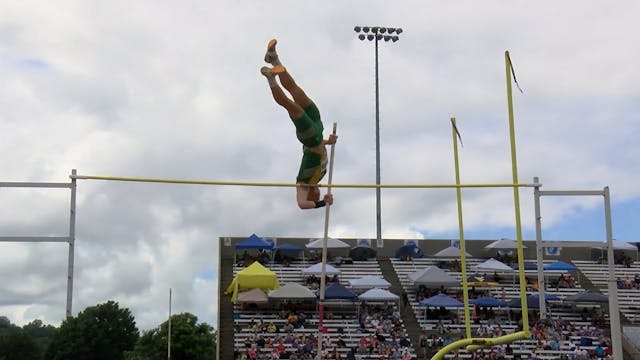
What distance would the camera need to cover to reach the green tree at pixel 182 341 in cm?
2684

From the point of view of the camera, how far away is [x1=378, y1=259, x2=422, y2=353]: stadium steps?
19688mm

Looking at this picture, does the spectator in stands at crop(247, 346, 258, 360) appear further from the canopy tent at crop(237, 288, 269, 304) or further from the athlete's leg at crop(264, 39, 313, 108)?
the athlete's leg at crop(264, 39, 313, 108)

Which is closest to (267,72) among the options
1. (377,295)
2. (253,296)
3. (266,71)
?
(266,71)

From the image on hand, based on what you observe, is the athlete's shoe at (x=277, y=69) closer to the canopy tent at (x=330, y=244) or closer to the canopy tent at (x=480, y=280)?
the canopy tent at (x=480, y=280)

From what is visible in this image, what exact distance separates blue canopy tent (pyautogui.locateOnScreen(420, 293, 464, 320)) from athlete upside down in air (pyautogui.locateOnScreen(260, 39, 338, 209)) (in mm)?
11706

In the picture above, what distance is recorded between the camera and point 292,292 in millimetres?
19344

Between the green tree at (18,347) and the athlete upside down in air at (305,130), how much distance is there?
830 inches

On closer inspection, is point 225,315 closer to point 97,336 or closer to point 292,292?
point 292,292

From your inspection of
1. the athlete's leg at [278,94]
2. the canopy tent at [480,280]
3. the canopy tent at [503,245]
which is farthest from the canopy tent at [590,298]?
the athlete's leg at [278,94]

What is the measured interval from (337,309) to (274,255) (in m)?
2.63

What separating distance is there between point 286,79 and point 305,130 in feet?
1.78

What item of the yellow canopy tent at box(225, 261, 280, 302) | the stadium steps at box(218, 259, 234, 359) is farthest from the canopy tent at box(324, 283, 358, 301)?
the stadium steps at box(218, 259, 234, 359)

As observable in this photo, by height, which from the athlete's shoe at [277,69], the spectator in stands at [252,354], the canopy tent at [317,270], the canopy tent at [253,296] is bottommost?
the spectator in stands at [252,354]

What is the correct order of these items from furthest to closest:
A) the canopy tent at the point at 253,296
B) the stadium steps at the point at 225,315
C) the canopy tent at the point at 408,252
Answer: the canopy tent at the point at 408,252
the canopy tent at the point at 253,296
the stadium steps at the point at 225,315
